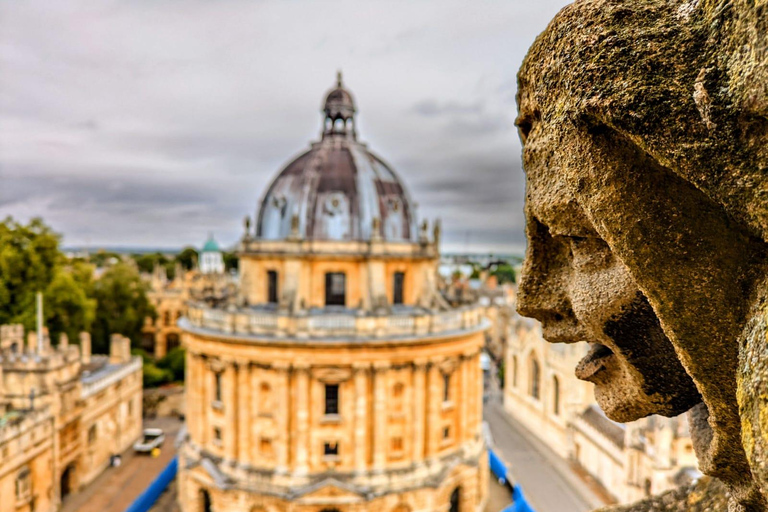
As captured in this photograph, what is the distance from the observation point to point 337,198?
92.2ft

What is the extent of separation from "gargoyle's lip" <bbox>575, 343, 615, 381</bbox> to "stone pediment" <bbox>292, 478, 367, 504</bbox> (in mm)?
22141

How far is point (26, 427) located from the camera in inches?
1058

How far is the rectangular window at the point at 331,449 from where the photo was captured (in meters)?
25.8

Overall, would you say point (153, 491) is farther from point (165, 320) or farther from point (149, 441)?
point (165, 320)

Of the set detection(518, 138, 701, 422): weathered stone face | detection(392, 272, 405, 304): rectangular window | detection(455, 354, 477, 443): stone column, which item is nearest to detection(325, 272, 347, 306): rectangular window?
detection(392, 272, 405, 304): rectangular window

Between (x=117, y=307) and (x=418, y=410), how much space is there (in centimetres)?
4629

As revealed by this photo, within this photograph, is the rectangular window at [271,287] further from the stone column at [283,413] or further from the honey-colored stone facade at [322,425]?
the stone column at [283,413]

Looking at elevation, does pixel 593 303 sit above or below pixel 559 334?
above

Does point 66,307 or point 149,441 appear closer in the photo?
point 149,441

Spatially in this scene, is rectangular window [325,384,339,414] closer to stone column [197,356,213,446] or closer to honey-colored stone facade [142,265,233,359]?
stone column [197,356,213,446]

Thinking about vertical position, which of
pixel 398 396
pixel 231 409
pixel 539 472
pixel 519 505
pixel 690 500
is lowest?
pixel 539 472

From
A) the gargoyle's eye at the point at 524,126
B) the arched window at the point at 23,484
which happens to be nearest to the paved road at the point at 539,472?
the arched window at the point at 23,484

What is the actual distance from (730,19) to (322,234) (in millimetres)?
25215

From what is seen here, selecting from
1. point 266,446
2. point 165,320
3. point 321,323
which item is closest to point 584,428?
point 321,323
